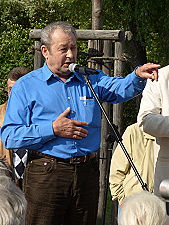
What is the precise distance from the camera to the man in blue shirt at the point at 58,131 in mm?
4383

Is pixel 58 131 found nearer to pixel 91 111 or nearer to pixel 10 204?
pixel 91 111

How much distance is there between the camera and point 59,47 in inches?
175

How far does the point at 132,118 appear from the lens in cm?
1420

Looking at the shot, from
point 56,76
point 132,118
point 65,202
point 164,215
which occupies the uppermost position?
point 56,76

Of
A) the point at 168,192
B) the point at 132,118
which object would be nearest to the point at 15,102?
the point at 168,192

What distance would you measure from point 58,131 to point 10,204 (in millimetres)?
1833

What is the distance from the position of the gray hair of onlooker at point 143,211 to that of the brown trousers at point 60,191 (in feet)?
5.72

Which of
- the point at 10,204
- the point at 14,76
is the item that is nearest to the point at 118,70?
the point at 14,76

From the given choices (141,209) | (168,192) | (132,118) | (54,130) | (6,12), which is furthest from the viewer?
(6,12)

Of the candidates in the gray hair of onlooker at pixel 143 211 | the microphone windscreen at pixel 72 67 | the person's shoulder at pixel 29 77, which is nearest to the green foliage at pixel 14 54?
the person's shoulder at pixel 29 77

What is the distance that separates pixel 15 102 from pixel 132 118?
990cm

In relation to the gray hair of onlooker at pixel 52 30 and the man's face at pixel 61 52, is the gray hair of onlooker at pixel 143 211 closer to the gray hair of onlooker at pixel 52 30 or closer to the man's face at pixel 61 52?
the man's face at pixel 61 52

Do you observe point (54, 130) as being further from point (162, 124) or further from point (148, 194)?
point (148, 194)

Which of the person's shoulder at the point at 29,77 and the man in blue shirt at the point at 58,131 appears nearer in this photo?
the man in blue shirt at the point at 58,131
